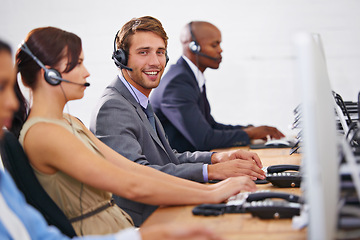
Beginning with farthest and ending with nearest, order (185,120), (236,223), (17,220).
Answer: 1. (185,120)
2. (236,223)
3. (17,220)

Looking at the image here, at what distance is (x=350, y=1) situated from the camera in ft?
14.2

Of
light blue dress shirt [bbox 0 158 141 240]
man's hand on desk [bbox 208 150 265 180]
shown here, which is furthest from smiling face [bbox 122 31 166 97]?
light blue dress shirt [bbox 0 158 141 240]

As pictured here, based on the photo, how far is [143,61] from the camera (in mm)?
2141

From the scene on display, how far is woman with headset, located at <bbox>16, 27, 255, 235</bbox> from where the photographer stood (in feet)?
4.19

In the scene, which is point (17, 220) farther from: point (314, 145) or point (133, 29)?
point (133, 29)

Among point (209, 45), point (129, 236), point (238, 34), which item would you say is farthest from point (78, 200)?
point (238, 34)

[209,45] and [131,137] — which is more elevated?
[209,45]

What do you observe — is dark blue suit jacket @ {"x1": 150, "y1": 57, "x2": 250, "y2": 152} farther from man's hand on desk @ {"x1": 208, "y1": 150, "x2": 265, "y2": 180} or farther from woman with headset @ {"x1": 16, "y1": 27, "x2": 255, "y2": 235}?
woman with headset @ {"x1": 16, "y1": 27, "x2": 255, "y2": 235}

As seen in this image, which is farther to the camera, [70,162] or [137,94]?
[137,94]

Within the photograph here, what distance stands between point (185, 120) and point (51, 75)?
1.57 metres

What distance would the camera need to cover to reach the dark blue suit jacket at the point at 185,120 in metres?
2.89

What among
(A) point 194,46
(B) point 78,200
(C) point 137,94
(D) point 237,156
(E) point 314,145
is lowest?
(B) point 78,200

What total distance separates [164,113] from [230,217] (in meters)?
1.71

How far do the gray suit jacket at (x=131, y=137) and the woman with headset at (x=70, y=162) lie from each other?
0.21m
